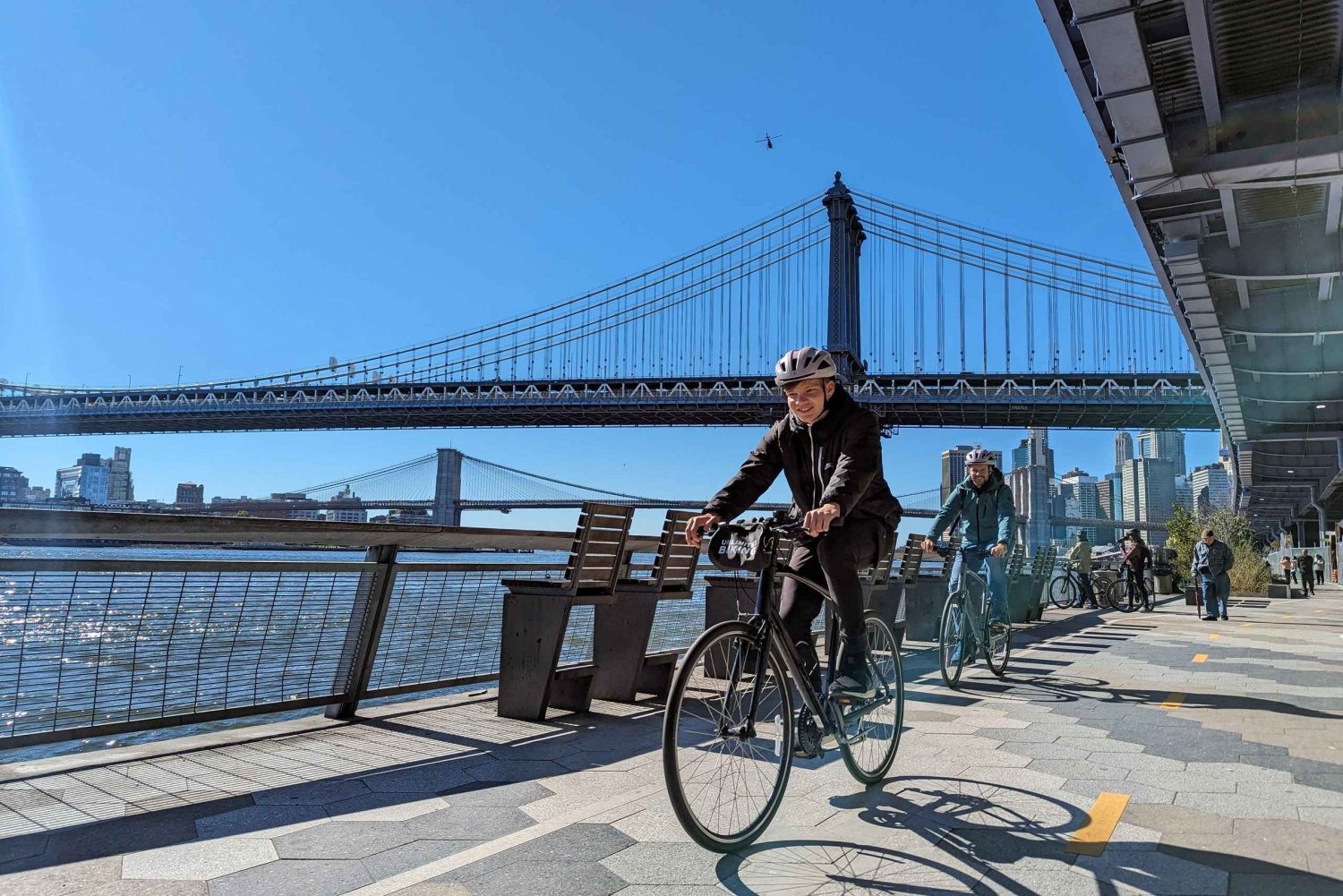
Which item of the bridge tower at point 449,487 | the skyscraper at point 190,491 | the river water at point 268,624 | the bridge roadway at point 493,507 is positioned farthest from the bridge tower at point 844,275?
the river water at point 268,624

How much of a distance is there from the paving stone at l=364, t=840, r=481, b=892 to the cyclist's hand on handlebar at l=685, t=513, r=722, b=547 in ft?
3.27

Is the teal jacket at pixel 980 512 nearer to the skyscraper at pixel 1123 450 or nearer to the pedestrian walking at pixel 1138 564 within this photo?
the pedestrian walking at pixel 1138 564

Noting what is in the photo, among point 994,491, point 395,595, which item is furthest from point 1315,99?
point 395,595

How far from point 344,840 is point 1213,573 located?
42.5 feet

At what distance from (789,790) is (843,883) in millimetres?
887

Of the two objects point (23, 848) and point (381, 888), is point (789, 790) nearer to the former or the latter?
point (381, 888)

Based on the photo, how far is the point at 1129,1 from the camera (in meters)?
5.96

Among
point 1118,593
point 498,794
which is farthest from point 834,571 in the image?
point 1118,593

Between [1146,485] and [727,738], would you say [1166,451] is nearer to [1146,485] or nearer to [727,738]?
[1146,485]

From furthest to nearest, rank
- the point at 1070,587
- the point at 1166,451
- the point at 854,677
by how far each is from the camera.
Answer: the point at 1166,451
the point at 1070,587
the point at 854,677

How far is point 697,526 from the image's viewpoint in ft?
9.55

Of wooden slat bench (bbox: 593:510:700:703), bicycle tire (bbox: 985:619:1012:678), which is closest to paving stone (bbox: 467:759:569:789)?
wooden slat bench (bbox: 593:510:700:703)

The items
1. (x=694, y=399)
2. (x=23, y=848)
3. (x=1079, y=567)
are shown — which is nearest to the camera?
(x=23, y=848)

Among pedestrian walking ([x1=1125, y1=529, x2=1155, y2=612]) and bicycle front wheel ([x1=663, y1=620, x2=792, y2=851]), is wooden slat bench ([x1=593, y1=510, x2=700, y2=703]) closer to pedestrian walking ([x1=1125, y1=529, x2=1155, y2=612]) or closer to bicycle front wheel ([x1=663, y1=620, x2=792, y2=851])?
bicycle front wheel ([x1=663, y1=620, x2=792, y2=851])
